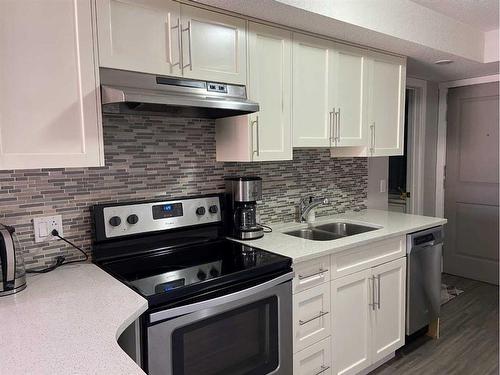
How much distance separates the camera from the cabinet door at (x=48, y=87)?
131cm

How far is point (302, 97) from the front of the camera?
219cm

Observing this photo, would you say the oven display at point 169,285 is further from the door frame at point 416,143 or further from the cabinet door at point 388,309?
the door frame at point 416,143

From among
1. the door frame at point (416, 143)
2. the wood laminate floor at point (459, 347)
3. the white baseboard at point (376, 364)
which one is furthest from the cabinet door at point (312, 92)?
the door frame at point (416, 143)

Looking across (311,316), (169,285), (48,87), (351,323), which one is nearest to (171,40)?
(48,87)

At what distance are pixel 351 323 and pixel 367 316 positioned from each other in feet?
0.50

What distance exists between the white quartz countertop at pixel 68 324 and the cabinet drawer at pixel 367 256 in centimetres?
114

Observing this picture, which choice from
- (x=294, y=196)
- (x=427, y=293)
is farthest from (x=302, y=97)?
(x=427, y=293)

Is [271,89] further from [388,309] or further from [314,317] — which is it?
[388,309]

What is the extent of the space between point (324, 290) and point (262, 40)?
4.52 feet

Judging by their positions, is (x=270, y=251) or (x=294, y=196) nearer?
(x=270, y=251)

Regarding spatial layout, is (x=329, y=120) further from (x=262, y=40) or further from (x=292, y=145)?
(x=262, y=40)

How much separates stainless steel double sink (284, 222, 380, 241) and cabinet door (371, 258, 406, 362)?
31cm

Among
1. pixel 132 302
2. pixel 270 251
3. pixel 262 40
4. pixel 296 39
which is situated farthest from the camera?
pixel 296 39

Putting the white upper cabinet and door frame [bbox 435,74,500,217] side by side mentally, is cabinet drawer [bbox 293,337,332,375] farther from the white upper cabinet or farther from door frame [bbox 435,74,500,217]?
door frame [bbox 435,74,500,217]
